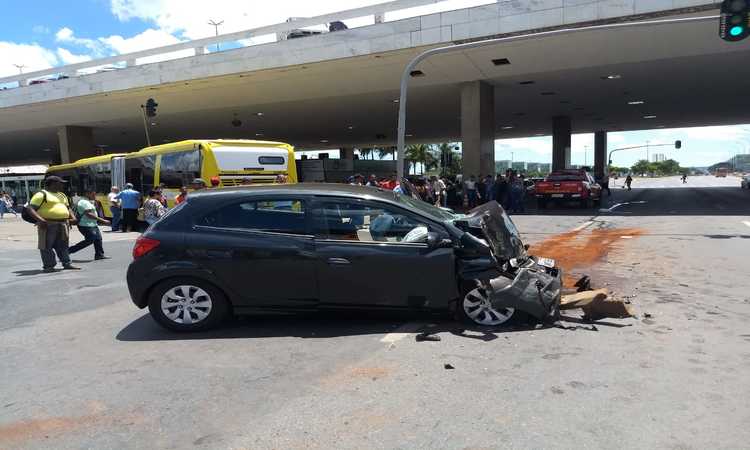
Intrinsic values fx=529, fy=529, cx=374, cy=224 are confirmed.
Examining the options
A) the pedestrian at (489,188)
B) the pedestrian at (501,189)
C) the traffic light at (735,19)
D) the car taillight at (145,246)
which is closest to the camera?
the car taillight at (145,246)

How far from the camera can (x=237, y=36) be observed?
19359mm

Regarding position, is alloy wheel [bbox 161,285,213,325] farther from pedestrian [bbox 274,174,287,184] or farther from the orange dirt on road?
pedestrian [bbox 274,174,287,184]

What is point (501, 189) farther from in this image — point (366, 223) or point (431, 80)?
point (366, 223)

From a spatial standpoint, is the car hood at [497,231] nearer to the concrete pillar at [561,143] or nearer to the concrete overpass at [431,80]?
the concrete overpass at [431,80]

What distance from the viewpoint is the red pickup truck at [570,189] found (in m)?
21.7

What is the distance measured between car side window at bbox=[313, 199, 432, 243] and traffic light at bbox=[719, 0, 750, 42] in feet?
30.2

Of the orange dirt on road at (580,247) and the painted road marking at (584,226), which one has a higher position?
the orange dirt on road at (580,247)

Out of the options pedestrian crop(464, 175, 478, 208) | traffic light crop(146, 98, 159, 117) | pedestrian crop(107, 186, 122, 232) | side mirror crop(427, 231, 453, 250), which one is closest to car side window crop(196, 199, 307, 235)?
side mirror crop(427, 231, 453, 250)

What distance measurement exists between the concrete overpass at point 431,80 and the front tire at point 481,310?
13246mm

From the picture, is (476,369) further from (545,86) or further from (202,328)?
(545,86)

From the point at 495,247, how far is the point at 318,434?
9.83 ft

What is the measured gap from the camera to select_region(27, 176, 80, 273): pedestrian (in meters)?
8.67

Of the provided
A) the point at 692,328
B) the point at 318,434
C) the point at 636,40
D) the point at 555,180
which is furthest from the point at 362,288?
the point at 555,180

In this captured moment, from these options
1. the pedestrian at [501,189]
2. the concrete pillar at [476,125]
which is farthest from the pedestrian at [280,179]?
the pedestrian at [501,189]
